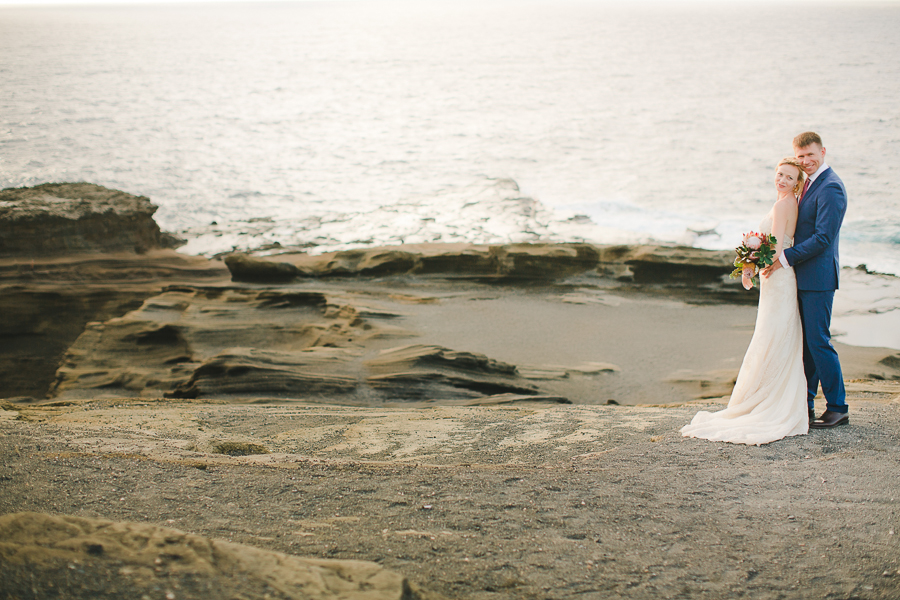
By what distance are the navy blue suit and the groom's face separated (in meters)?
0.06

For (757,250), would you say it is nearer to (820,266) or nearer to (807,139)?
(820,266)

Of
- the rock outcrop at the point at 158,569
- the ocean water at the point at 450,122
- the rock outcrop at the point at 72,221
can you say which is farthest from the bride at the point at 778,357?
the ocean water at the point at 450,122

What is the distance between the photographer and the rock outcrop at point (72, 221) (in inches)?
341

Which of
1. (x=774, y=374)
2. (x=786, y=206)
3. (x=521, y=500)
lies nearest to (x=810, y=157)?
(x=786, y=206)

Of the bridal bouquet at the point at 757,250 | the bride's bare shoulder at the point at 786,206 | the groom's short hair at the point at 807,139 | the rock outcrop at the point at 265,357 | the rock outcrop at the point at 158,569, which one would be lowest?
the rock outcrop at the point at 265,357

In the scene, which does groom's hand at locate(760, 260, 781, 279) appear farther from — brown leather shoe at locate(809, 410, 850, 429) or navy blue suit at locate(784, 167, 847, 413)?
brown leather shoe at locate(809, 410, 850, 429)

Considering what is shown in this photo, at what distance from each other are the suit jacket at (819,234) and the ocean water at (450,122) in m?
10.6

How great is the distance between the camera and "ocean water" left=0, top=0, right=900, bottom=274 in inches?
596

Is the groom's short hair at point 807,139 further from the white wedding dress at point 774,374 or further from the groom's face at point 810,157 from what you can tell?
the white wedding dress at point 774,374

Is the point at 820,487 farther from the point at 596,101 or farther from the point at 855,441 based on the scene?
the point at 596,101

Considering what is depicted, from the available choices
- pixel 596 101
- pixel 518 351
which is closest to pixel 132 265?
pixel 518 351

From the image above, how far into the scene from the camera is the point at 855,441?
333cm

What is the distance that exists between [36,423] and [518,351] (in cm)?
498

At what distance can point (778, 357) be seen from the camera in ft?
11.4
